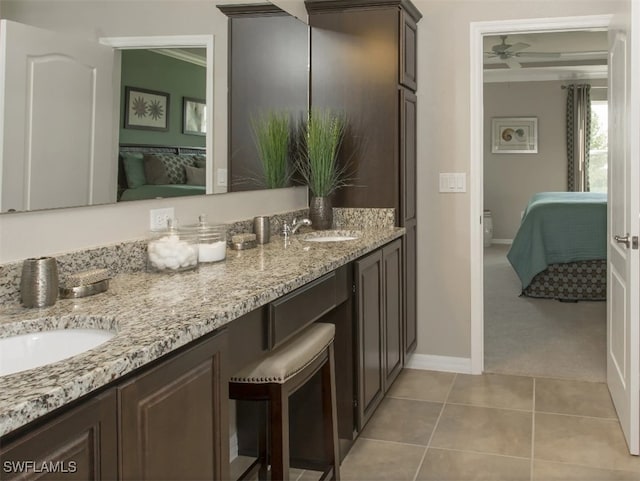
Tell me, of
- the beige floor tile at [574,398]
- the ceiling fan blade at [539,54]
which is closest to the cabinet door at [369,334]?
the beige floor tile at [574,398]

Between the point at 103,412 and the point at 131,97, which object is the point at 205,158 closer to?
the point at 131,97

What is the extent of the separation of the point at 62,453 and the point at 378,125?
2841mm

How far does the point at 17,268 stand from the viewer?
5.24 ft

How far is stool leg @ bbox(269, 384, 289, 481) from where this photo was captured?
191 centimetres

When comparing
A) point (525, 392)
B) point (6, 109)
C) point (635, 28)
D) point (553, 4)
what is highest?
point (553, 4)

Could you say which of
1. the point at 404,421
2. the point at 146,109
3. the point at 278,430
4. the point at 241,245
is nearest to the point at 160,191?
the point at 146,109

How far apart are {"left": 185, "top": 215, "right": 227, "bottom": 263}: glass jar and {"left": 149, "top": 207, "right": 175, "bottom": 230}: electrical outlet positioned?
0.30 feet

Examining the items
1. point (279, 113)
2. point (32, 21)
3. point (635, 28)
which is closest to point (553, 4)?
point (635, 28)

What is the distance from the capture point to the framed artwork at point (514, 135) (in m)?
9.39

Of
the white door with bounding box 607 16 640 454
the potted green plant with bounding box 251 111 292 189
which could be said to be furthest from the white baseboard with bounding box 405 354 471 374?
the potted green plant with bounding box 251 111 292 189

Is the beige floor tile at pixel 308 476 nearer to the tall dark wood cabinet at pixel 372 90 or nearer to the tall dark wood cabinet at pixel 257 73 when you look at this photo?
the tall dark wood cabinet at pixel 372 90

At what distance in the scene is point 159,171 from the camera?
232 centimetres

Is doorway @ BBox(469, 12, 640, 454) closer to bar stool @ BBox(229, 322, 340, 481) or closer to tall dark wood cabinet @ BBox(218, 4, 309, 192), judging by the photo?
tall dark wood cabinet @ BBox(218, 4, 309, 192)

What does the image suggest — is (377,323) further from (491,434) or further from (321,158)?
(321,158)
